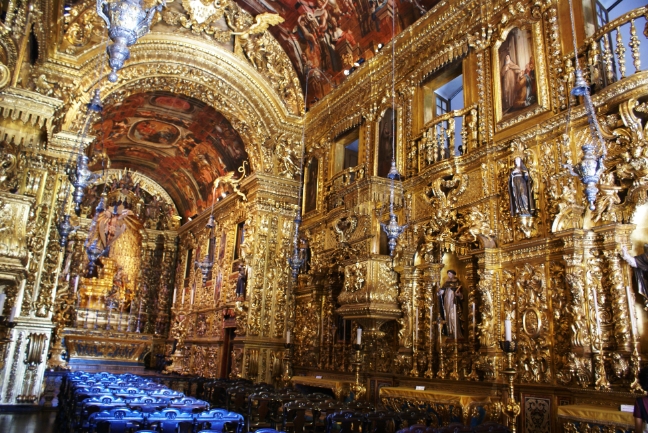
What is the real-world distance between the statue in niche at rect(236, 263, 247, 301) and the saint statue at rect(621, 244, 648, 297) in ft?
34.0

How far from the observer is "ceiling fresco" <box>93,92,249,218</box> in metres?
16.6

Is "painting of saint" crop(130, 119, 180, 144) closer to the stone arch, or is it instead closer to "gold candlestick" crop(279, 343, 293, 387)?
the stone arch

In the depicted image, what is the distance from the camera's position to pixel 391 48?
12180mm

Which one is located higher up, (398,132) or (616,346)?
(398,132)

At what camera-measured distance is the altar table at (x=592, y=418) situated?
5.87 meters

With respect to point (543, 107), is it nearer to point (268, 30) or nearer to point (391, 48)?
point (391, 48)

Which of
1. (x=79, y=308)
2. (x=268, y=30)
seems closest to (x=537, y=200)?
(x=268, y=30)

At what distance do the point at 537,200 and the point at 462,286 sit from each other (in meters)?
2.17

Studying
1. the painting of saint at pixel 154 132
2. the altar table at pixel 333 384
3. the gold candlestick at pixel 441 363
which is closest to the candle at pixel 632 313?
the gold candlestick at pixel 441 363

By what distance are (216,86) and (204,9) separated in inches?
82.5

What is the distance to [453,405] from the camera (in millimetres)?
8055

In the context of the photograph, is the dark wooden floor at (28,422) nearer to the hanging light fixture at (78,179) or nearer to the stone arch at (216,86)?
the hanging light fixture at (78,179)

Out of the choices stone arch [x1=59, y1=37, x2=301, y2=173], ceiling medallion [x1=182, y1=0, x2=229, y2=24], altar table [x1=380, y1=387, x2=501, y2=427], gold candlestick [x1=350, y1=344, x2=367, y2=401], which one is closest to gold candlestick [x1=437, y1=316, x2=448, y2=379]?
altar table [x1=380, y1=387, x2=501, y2=427]

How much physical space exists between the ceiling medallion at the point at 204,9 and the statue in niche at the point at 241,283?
6.99m
